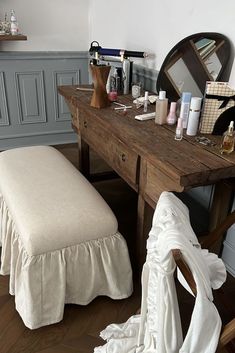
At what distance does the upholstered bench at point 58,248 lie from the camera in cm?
135

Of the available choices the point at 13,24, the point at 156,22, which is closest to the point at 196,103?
the point at 156,22

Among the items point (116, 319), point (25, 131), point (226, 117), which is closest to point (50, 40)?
point (25, 131)

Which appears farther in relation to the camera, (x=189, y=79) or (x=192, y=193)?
(x=192, y=193)

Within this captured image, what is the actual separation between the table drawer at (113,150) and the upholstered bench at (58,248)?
0.56 ft

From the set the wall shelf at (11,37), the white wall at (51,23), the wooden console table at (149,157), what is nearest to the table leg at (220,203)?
the wooden console table at (149,157)

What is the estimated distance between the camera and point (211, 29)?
1.63m

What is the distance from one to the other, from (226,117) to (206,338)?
86 cm

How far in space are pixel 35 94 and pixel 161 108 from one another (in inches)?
74.8

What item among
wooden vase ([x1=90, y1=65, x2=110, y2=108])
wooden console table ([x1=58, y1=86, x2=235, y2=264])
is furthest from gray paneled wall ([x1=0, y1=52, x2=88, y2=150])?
wooden vase ([x1=90, y1=65, x2=110, y2=108])

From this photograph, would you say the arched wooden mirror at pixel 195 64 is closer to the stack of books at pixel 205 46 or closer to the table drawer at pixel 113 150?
the stack of books at pixel 205 46

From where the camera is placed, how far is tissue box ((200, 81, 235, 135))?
1.34 meters

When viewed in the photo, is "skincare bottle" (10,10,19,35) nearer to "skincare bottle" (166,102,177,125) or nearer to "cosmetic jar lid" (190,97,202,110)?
"skincare bottle" (166,102,177,125)

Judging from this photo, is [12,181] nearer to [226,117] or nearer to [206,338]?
[226,117]

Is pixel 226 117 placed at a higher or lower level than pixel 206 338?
higher
